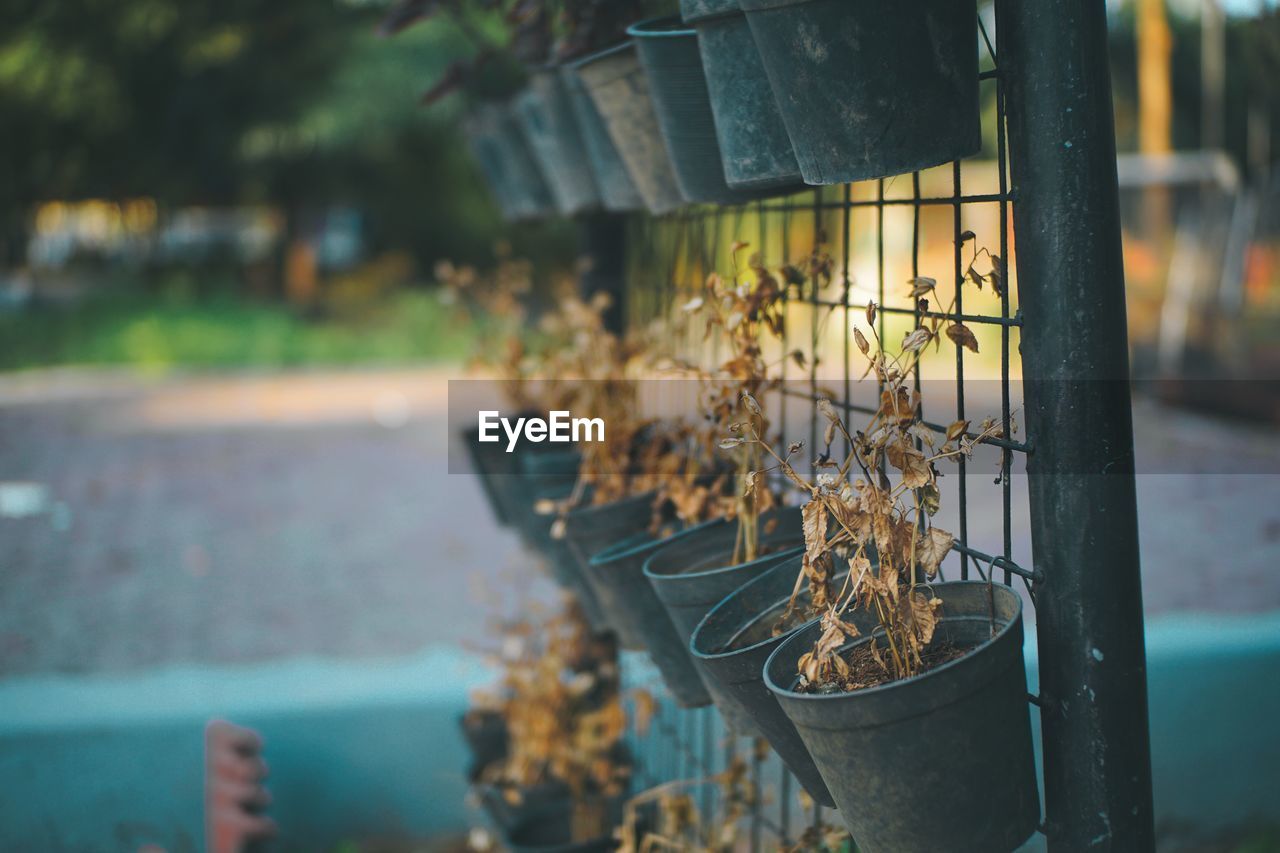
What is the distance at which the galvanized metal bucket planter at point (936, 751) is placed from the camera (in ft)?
3.36

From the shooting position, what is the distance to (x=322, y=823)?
10.2 feet

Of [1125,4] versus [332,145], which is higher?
[1125,4]

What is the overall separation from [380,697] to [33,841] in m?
0.88

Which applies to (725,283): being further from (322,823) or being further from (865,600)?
(322,823)

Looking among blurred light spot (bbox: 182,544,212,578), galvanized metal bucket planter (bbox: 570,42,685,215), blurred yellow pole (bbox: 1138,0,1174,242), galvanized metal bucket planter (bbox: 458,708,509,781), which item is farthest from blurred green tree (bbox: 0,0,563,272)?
galvanized metal bucket planter (bbox: 570,42,685,215)

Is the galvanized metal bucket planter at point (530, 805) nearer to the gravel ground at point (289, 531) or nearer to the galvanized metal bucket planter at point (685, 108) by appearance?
the gravel ground at point (289, 531)

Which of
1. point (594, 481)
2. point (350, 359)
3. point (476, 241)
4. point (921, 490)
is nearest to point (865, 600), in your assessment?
point (921, 490)

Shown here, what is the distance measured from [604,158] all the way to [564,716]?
1316 mm

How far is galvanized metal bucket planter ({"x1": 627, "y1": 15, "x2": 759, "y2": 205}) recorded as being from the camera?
138cm

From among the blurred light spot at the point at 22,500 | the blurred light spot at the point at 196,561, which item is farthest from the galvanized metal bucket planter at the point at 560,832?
the blurred light spot at the point at 22,500

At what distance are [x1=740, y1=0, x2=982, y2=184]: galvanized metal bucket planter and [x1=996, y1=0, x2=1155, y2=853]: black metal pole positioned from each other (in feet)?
0.26

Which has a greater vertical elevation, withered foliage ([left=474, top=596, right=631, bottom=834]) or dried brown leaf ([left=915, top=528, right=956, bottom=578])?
dried brown leaf ([left=915, top=528, right=956, bottom=578])

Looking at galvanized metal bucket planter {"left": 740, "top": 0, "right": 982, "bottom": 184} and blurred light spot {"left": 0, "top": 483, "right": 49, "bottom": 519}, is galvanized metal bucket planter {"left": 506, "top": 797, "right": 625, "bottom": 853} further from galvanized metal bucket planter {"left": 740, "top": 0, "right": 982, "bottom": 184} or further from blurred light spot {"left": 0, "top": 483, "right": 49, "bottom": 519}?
blurred light spot {"left": 0, "top": 483, "right": 49, "bottom": 519}

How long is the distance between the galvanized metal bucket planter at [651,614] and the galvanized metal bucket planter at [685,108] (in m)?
0.44
